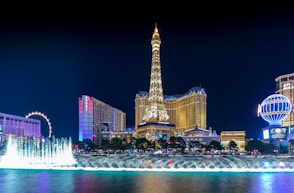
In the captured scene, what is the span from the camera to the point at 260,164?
33.1 meters

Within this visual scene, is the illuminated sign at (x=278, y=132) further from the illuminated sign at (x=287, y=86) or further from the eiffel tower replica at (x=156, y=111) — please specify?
the illuminated sign at (x=287, y=86)

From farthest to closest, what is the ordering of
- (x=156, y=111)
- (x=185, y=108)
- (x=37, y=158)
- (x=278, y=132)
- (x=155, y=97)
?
1. (x=185, y=108)
2. (x=156, y=111)
3. (x=155, y=97)
4. (x=278, y=132)
5. (x=37, y=158)

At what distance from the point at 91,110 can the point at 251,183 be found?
71.7 metres

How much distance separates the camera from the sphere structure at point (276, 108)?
57.9 m

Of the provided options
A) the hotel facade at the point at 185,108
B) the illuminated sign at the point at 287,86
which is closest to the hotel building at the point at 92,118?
the hotel facade at the point at 185,108

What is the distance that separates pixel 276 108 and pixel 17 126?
60756 mm

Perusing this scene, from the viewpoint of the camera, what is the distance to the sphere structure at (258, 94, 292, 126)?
57.9 m

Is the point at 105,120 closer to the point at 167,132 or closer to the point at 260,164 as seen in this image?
the point at 167,132

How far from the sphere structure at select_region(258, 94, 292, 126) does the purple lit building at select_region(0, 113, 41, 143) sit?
174 feet

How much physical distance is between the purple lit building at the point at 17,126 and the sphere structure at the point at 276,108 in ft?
174

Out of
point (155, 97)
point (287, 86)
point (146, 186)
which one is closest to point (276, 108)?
point (155, 97)

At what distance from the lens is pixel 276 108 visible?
5888 centimetres

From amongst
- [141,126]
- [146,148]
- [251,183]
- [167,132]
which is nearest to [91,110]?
[141,126]

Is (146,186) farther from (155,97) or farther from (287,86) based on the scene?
(287,86)
